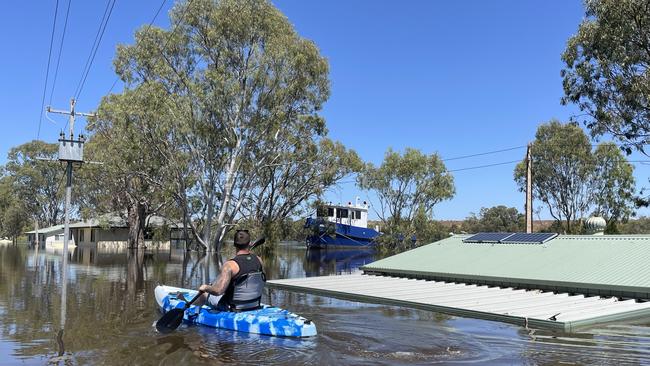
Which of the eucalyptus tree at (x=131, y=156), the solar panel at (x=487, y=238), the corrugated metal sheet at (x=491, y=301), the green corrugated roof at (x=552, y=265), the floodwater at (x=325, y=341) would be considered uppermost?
the eucalyptus tree at (x=131, y=156)

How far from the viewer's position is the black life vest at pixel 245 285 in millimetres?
8734

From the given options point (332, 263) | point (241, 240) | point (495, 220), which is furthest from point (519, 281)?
point (495, 220)

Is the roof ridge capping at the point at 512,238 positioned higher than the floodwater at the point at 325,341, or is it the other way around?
the roof ridge capping at the point at 512,238

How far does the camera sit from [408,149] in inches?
1757

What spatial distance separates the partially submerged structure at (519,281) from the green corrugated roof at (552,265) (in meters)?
0.02

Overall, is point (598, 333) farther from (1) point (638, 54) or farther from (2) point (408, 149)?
(2) point (408, 149)

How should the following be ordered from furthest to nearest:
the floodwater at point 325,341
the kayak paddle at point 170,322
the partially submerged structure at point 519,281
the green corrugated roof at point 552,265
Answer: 1. the green corrugated roof at point 552,265
2. the partially submerged structure at point 519,281
3. the kayak paddle at point 170,322
4. the floodwater at point 325,341

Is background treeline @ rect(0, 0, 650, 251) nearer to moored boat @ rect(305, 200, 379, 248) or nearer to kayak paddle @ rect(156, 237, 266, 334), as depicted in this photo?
moored boat @ rect(305, 200, 379, 248)

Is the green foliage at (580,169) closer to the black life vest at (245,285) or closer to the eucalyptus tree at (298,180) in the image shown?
the eucalyptus tree at (298,180)

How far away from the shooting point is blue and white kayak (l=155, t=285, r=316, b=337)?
27.1 ft

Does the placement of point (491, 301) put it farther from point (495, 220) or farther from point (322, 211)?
point (495, 220)

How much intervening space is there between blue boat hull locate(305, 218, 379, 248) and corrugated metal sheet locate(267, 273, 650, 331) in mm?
37608

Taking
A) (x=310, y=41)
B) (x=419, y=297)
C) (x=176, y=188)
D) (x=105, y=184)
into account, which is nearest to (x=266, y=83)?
(x=310, y=41)

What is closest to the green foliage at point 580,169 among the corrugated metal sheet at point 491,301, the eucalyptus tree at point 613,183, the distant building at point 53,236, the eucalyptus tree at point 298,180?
the eucalyptus tree at point 613,183
